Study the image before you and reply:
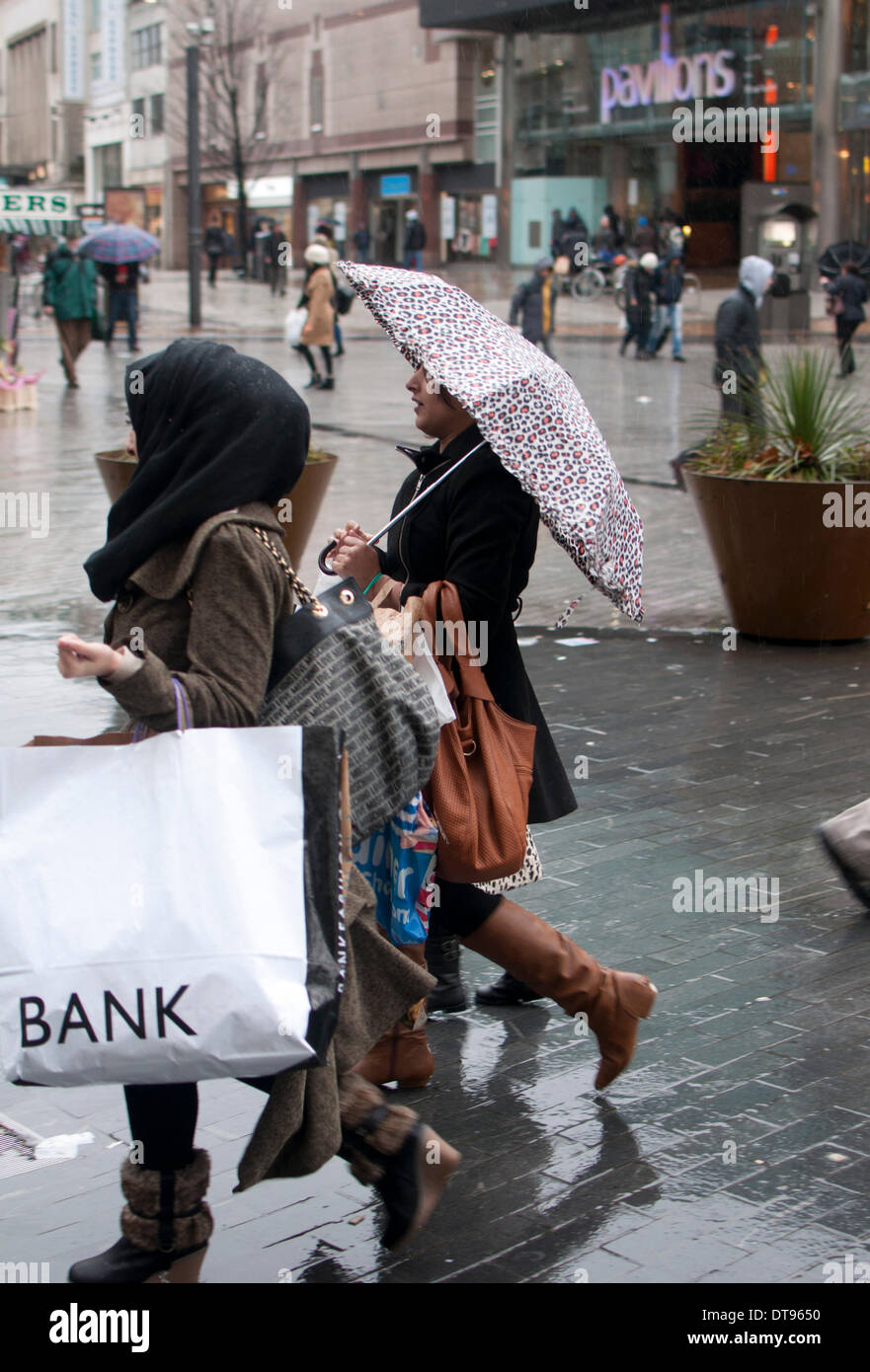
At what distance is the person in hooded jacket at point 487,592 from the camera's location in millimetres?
3572

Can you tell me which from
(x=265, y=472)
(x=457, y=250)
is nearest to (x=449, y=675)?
(x=265, y=472)

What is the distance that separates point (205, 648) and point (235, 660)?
0.05m

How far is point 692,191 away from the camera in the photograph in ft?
155

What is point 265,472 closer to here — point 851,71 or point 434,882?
point 434,882

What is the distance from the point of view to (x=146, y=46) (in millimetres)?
69688

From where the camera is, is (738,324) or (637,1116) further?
(738,324)

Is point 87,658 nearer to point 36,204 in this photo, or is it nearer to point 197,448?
point 197,448

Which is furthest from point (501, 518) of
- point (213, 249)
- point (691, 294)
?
point (213, 249)

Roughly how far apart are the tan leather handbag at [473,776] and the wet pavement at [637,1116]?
24.8 inches

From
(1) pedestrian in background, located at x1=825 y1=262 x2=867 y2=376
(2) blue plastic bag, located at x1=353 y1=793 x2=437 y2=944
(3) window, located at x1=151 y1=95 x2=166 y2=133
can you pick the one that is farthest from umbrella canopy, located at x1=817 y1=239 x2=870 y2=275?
(3) window, located at x1=151 y1=95 x2=166 y2=133

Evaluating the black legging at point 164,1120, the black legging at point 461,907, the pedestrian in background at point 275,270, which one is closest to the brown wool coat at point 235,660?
the black legging at point 164,1120

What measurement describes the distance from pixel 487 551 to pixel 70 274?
60.8ft

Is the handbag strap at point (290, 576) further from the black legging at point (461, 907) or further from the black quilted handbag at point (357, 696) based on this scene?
the black legging at point (461, 907)

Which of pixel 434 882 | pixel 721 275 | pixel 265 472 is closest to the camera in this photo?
pixel 265 472
